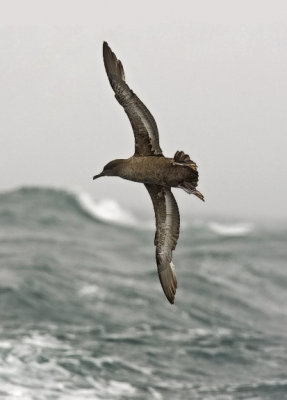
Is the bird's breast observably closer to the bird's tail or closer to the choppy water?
the bird's tail

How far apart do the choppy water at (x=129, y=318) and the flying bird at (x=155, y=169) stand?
63.6ft

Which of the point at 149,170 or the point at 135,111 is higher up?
the point at 135,111

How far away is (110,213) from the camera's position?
303ft

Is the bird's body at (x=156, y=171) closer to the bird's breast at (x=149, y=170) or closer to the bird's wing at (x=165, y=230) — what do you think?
the bird's breast at (x=149, y=170)

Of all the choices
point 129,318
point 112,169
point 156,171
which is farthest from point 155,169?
point 129,318

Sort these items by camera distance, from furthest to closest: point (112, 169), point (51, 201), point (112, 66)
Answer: point (51, 201), point (112, 66), point (112, 169)

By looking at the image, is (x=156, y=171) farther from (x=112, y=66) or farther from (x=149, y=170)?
(x=112, y=66)

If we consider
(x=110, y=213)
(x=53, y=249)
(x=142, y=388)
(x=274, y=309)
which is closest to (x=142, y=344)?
(x=142, y=388)

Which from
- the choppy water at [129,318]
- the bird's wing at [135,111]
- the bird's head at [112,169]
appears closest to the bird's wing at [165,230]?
the bird's wing at [135,111]

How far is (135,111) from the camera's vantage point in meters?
11.9

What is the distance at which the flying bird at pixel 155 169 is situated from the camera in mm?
10219

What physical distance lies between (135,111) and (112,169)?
1254mm

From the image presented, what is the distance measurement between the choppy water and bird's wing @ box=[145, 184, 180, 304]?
1919 centimetres

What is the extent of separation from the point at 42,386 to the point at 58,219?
4350 centimetres
